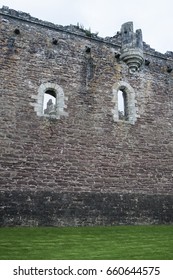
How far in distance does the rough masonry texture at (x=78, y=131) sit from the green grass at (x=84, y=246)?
213 cm

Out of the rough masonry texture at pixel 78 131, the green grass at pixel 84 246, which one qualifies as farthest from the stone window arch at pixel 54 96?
the green grass at pixel 84 246

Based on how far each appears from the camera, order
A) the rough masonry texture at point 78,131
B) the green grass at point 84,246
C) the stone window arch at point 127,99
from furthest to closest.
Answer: the stone window arch at point 127,99 < the rough masonry texture at point 78,131 < the green grass at point 84,246

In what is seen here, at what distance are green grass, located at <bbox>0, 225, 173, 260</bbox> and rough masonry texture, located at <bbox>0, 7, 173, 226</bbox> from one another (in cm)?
213

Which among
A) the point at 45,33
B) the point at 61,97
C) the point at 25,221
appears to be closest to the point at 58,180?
the point at 25,221

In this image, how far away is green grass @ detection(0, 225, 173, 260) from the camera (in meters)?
5.74

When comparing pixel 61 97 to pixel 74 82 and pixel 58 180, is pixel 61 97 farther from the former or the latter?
pixel 58 180

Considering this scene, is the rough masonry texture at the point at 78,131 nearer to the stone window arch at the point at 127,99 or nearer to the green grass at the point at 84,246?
Answer: the stone window arch at the point at 127,99

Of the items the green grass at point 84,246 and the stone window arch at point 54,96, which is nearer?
the green grass at point 84,246

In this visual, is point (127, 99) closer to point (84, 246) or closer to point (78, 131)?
point (78, 131)

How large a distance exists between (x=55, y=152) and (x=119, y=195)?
2534mm

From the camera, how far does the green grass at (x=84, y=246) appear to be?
18.8 ft

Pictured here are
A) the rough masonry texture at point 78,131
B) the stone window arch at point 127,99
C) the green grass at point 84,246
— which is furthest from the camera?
the stone window arch at point 127,99

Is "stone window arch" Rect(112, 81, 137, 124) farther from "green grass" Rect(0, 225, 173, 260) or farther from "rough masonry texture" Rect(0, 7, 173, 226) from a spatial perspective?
"green grass" Rect(0, 225, 173, 260)

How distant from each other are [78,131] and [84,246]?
5458mm
